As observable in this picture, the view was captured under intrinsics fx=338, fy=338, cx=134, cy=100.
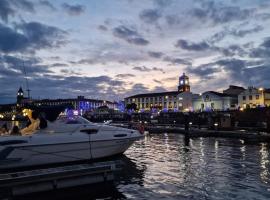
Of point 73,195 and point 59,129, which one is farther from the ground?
point 59,129

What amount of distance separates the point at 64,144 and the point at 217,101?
118179mm

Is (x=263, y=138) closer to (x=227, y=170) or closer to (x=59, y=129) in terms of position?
(x=227, y=170)

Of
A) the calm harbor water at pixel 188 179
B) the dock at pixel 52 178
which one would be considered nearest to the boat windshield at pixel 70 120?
the calm harbor water at pixel 188 179

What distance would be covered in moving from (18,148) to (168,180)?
10082 millimetres

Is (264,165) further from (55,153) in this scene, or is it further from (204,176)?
(55,153)

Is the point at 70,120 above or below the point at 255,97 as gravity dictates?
below

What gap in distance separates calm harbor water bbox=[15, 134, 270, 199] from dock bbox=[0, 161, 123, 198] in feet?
1.51

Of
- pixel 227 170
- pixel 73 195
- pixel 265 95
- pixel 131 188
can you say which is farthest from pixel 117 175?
pixel 265 95

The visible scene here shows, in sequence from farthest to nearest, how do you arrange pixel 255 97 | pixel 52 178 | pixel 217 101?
pixel 217 101, pixel 255 97, pixel 52 178

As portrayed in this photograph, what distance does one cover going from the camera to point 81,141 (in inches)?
968

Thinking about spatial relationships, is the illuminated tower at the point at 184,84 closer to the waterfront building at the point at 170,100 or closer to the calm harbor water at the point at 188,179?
the waterfront building at the point at 170,100

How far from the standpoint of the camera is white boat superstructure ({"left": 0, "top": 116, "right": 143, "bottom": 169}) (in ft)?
73.5

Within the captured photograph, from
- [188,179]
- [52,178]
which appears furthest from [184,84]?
[52,178]

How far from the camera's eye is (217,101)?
445 ft
